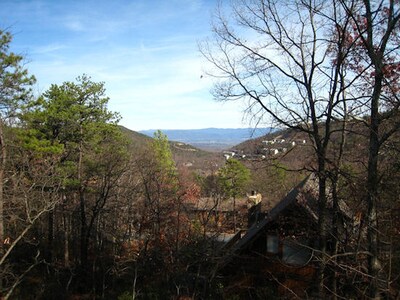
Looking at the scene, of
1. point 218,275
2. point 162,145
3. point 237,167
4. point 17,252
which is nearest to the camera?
point 218,275

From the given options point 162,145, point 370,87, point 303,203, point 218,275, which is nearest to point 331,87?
point 370,87

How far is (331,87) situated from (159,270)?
42.8 ft

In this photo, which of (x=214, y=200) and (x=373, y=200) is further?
(x=214, y=200)

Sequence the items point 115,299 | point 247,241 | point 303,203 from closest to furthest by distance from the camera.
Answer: point 303,203, point 247,241, point 115,299

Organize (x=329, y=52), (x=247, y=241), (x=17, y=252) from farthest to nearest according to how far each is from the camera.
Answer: (x=17, y=252) → (x=247, y=241) → (x=329, y=52)

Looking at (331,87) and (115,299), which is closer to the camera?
(331,87)

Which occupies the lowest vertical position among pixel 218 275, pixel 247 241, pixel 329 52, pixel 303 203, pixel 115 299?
pixel 115 299

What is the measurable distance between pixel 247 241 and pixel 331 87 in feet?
22.5

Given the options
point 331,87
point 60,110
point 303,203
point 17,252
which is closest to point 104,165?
point 60,110

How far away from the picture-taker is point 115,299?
16.3 metres

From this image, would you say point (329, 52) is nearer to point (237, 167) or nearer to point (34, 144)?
point (34, 144)

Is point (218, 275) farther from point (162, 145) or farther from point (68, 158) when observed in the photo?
point (162, 145)

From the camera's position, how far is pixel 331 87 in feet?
27.9

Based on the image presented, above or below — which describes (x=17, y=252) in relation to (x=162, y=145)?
below
